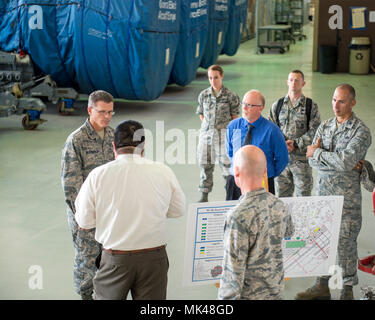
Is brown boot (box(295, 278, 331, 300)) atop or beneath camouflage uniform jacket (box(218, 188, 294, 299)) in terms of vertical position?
beneath

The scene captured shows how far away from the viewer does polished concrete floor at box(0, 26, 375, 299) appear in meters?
5.14

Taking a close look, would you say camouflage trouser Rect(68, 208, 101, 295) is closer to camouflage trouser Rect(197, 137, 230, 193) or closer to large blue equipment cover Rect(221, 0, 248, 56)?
camouflage trouser Rect(197, 137, 230, 193)

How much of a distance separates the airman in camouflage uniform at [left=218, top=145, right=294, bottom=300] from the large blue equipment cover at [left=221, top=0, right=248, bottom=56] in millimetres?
15526

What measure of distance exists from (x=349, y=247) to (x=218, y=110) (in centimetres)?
270

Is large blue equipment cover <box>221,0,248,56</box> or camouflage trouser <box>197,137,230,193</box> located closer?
camouflage trouser <box>197,137,230,193</box>

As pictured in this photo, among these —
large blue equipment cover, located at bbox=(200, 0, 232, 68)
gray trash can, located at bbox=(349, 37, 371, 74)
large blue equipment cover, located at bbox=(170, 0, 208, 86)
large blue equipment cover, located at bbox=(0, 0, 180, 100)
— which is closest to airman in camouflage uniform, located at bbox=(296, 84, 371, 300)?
large blue equipment cover, located at bbox=(0, 0, 180, 100)

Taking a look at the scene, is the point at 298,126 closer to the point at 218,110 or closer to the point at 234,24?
the point at 218,110

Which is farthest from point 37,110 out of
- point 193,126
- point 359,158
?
point 359,158

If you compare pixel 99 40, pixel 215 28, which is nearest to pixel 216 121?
pixel 99 40

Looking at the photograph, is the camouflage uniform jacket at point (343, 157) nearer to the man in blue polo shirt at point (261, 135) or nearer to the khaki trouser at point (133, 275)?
the man in blue polo shirt at point (261, 135)

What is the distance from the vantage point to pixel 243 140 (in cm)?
504

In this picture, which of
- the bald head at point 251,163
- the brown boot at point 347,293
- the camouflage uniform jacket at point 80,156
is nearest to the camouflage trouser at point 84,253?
the camouflage uniform jacket at point 80,156
